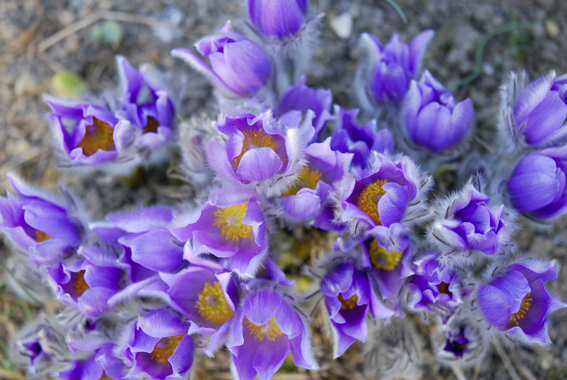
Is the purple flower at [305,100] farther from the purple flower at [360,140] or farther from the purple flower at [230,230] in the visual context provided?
the purple flower at [230,230]

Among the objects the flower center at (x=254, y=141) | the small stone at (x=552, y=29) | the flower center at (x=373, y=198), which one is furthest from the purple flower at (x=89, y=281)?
the small stone at (x=552, y=29)

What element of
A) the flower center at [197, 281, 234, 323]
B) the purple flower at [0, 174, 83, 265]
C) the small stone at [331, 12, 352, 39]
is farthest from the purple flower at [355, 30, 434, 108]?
the purple flower at [0, 174, 83, 265]

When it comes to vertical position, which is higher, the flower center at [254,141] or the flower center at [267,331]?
the flower center at [254,141]

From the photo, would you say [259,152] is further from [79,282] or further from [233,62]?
[79,282]

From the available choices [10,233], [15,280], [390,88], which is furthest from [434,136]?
[15,280]

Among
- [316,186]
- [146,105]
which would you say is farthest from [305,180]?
[146,105]

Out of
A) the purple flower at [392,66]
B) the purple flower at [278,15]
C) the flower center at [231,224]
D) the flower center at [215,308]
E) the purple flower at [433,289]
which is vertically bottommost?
the flower center at [215,308]
